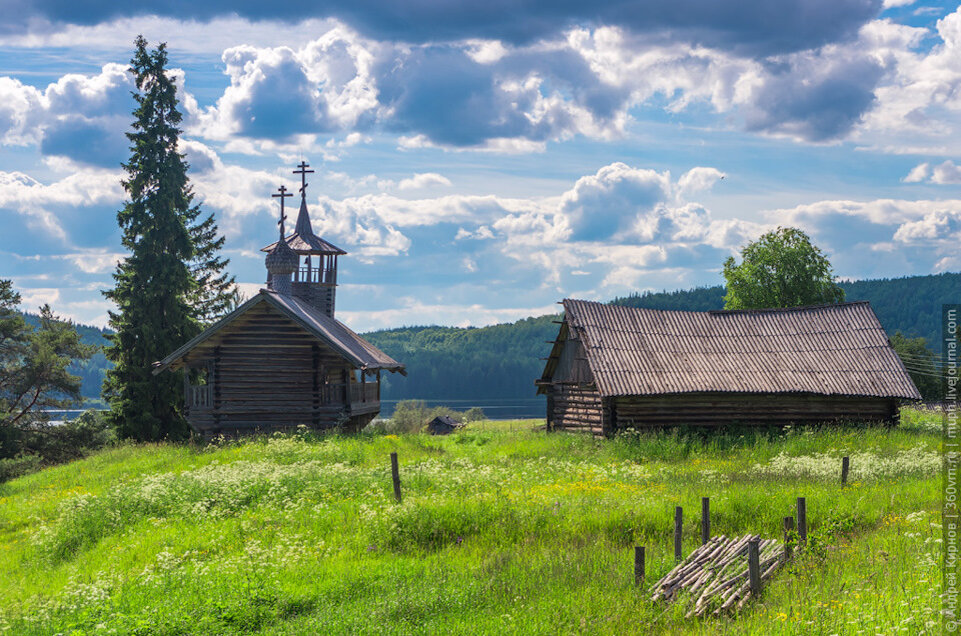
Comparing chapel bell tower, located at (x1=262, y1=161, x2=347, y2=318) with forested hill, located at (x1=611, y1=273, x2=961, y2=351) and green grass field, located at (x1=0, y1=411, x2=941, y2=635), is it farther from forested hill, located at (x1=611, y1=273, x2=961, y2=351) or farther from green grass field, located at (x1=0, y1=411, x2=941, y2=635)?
forested hill, located at (x1=611, y1=273, x2=961, y2=351)

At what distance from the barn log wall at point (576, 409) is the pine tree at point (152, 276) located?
16424 mm

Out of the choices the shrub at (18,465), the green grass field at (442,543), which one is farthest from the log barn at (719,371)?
the shrub at (18,465)

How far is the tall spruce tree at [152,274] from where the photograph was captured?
35.2m

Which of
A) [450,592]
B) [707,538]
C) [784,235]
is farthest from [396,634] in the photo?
[784,235]

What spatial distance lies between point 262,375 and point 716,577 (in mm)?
22047

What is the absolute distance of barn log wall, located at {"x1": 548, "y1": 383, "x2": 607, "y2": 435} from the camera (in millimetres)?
30234

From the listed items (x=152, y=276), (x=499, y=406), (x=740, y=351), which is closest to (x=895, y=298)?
(x=499, y=406)

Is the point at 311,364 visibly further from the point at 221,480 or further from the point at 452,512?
the point at 452,512

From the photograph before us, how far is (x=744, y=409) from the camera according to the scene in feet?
97.9

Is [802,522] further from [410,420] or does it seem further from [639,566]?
[410,420]

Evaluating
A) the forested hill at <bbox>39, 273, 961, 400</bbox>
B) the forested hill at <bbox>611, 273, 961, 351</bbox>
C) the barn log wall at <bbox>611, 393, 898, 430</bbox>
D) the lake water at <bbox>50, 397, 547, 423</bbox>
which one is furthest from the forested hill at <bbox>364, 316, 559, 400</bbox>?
the barn log wall at <bbox>611, 393, 898, 430</bbox>

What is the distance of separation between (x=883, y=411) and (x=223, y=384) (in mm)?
24768

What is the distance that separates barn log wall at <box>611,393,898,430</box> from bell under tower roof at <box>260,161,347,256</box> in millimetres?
17915

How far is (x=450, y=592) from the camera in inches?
411
